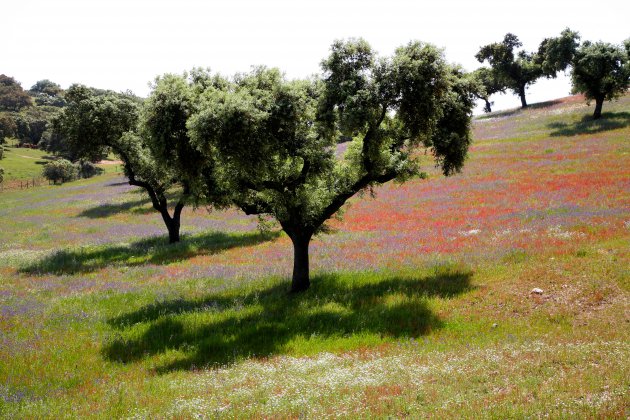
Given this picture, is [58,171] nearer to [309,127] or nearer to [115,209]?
[115,209]

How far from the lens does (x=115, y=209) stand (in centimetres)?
5056

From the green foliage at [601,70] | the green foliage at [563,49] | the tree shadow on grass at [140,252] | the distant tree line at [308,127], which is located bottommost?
the tree shadow on grass at [140,252]

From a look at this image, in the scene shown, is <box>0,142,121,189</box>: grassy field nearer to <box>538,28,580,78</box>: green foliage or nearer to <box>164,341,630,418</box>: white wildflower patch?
<box>538,28,580,78</box>: green foliage

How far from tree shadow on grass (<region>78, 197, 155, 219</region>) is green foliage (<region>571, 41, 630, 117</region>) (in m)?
54.2

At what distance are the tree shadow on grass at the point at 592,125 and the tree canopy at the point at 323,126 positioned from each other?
134ft

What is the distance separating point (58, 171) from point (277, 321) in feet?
315

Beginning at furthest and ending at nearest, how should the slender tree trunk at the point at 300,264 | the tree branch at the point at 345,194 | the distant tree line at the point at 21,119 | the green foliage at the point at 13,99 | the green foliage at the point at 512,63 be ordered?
the green foliage at the point at 13,99 < the distant tree line at the point at 21,119 < the green foliage at the point at 512,63 < the tree branch at the point at 345,194 < the slender tree trunk at the point at 300,264

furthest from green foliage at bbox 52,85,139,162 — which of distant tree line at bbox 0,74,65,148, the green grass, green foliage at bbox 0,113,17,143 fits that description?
green foliage at bbox 0,113,17,143

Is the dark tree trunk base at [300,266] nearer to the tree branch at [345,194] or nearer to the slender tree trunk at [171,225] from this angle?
the tree branch at [345,194]

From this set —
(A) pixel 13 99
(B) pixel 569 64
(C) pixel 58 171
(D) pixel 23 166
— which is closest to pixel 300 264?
(B) pixel 569 64

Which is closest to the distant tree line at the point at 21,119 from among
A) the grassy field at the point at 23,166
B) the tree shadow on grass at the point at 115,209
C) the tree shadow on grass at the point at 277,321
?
Result: the grassy field at the point at 23,166

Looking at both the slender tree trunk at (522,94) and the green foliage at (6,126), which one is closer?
the slender tree trunk at (522,94)

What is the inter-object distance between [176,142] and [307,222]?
19.7 feet

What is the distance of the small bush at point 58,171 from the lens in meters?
91.2
